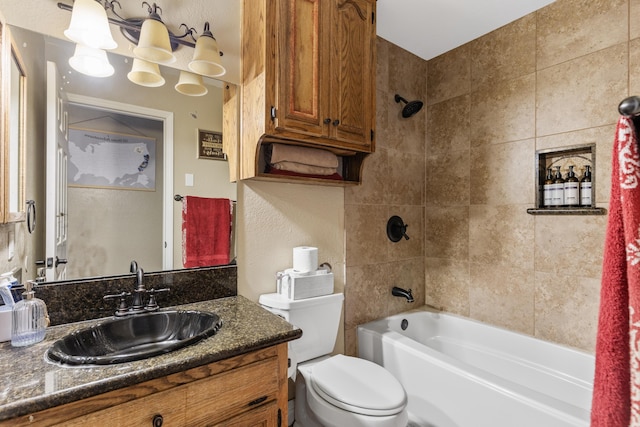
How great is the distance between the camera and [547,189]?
1.96 metres

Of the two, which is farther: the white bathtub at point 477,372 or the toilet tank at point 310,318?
the toilet tank at point 310,318

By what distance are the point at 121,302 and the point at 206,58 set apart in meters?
1.19

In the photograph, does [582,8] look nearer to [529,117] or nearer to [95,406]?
[529,117]

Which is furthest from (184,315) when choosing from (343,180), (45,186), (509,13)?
(509,13)

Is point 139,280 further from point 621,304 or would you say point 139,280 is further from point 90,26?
point 621,304

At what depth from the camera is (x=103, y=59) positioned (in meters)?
1.36

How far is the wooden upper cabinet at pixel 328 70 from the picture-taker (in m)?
1.52

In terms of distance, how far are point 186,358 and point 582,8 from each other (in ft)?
8.65

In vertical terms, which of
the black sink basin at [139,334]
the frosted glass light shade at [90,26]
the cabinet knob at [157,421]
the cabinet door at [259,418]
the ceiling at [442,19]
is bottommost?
the cabinet door at [259,418]

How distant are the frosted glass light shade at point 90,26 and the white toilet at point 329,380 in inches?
54.3

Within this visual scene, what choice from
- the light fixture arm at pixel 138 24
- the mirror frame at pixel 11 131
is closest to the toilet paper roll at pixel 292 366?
the mirror frame at pixel 11 131

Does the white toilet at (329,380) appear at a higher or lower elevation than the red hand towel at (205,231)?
lower

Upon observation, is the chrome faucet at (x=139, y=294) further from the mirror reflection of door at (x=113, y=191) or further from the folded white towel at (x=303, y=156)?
the folded white towel at (x=303, y=156)

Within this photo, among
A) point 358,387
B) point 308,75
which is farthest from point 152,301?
point 308,75
